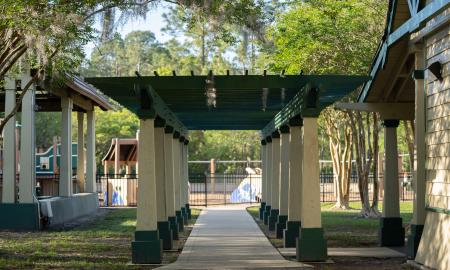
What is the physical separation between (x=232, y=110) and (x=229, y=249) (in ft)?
12.8

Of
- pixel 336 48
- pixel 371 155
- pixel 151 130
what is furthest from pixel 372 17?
pixel 151 130

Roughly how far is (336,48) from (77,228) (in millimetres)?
8822

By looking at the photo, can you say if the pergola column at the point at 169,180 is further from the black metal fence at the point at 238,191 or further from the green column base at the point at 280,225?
the black metal fence at the point at 238,191

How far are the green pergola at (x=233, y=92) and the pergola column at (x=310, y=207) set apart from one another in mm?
424

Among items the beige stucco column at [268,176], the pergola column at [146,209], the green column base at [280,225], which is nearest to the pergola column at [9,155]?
the green column base at [280,225]

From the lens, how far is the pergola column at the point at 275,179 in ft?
70.6


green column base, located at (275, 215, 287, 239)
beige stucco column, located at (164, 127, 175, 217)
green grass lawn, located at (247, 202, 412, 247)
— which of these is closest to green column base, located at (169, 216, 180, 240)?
beige stucco column, located at (164, 127, 175, 217)

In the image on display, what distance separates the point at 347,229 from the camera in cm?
2202

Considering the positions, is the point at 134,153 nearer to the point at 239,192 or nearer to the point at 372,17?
the point at 239,192

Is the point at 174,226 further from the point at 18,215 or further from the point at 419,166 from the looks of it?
the point at 419,166

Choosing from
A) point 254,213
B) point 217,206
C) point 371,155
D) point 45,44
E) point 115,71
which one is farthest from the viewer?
point 115,71

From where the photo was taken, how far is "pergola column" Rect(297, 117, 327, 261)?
14406mm

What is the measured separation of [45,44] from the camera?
45.6 feet

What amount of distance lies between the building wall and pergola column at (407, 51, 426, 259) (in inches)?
7.9
